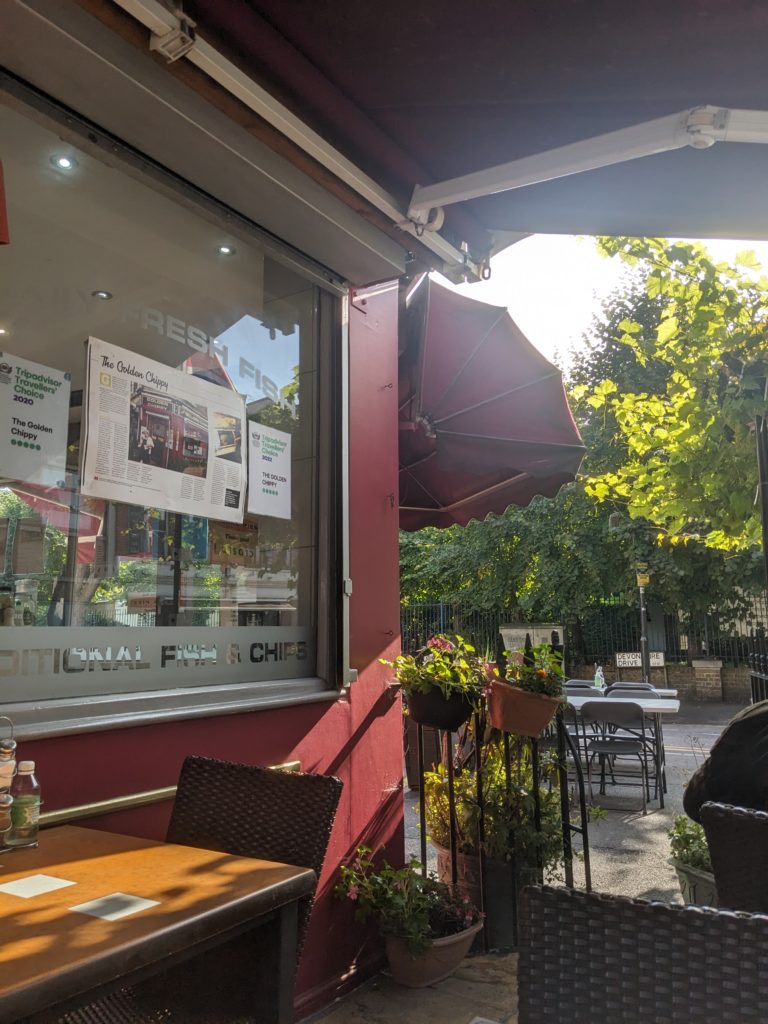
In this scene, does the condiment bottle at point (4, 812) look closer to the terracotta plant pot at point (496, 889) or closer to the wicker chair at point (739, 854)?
the wicker chair at point (739, 854)

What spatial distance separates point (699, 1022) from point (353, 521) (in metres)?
2.67

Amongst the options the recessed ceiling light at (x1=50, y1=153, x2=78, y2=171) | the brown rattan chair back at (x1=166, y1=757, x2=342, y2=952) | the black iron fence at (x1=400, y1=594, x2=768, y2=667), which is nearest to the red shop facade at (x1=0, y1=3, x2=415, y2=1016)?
the recessed ceiling light at (x1=50, y1=153, x2=78, y2=171)

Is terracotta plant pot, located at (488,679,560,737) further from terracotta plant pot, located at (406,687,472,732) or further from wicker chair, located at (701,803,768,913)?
wicker chair, located at (701,803,768,913)

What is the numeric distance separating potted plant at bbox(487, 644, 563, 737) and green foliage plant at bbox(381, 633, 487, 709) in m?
0.10

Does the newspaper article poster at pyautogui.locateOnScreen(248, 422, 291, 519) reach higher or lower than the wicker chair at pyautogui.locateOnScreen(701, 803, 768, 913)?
higher

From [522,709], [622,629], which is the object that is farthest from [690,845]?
[622,629]

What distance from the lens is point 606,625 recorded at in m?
20.5

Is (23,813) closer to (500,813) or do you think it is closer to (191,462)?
(191,462)

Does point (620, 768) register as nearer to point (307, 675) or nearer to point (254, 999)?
point (307, 675)

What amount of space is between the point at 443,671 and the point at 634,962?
2.46 m

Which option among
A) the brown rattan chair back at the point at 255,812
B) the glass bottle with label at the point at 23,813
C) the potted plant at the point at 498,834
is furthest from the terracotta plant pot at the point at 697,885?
the glass bottle with label at the point at 23,813

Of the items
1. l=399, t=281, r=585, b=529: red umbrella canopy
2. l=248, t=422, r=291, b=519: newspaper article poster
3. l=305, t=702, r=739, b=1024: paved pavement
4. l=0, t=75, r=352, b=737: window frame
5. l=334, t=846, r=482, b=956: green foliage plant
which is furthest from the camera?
l=399, t=281, r=585, b=529: red umbrella canopy

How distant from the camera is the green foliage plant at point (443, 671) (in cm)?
350

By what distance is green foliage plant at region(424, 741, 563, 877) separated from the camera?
12.3ft
